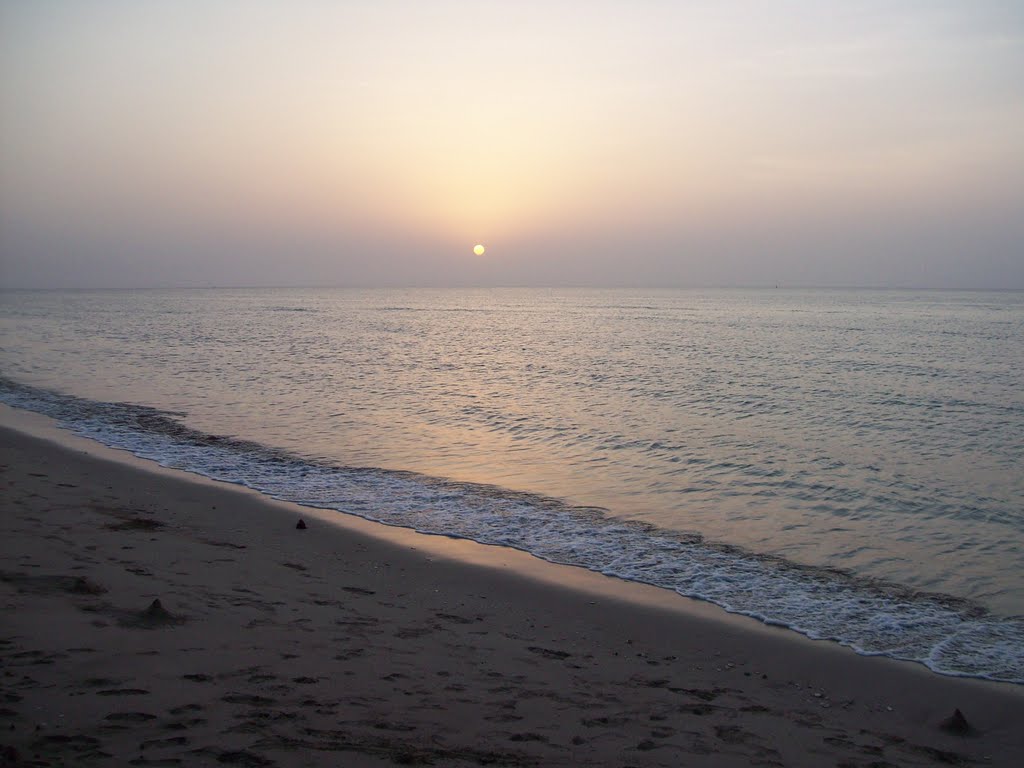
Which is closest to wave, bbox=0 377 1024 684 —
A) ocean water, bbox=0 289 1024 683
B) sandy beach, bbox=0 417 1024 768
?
ocean water, bbox=0 289 1024 683

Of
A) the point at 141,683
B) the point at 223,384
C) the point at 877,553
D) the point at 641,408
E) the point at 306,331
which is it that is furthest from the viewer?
the point at 306,331

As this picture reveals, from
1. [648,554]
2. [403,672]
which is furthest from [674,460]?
[403,672]

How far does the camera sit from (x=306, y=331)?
65.8 meters

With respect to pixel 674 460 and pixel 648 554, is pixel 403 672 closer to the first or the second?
pixel 648 554

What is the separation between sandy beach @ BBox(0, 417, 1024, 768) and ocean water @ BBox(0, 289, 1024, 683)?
989mm

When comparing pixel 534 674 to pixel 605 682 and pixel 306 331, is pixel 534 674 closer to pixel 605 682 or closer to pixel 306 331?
pixel 605 682

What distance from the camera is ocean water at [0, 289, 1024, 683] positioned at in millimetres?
9023

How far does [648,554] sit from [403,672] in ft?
16.6

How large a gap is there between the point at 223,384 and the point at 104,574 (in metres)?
21.5

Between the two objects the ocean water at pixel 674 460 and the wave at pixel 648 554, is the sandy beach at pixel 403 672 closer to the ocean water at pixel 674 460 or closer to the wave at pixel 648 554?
the wave at pixel 648 554

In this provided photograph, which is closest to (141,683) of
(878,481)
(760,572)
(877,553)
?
(760,572)

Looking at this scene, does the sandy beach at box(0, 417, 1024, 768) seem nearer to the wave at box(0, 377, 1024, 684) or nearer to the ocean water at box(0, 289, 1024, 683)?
the wave at box(0, 377, 1024, 684)

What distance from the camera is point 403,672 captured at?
5730 mm

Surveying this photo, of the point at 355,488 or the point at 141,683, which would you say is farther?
the point at 355,488
